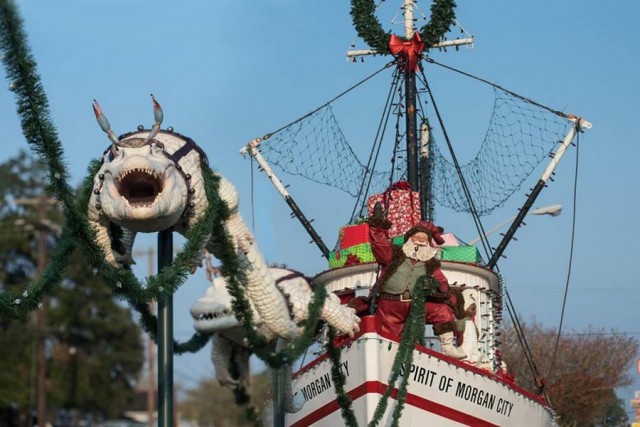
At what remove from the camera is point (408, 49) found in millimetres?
17078

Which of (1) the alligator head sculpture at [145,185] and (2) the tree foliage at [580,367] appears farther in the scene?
(2) the tree foliage at [580,367]

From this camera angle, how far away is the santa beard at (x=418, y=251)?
39.5 feet

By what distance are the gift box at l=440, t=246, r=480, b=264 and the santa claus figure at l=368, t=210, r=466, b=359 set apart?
2.19 m

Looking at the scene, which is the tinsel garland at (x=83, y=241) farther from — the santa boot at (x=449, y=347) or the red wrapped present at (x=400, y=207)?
the red wrapped present at (x=400, y=207)

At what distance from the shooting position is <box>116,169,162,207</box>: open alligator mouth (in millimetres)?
6910

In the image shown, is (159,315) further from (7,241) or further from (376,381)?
(7,241)

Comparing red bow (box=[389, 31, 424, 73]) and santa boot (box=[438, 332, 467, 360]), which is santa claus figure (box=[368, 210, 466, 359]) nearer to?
santa boot (box=[438, 332, 467, 360])

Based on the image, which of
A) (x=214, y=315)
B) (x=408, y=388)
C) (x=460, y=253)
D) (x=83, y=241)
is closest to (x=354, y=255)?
(x=460, y=253)

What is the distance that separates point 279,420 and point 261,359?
86 cm

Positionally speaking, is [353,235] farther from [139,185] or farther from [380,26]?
[139,185]

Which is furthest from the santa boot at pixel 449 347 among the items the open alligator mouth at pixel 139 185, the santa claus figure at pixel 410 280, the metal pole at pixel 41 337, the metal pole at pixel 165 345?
the metal pole at pixel 41 337

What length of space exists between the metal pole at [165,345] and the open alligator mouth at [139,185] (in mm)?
438

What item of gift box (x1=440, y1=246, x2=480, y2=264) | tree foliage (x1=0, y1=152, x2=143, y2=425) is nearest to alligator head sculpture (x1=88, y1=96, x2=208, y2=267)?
gift box (x1=440, y1=246, x2=480, y2=264)

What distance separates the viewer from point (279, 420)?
8.16 m
